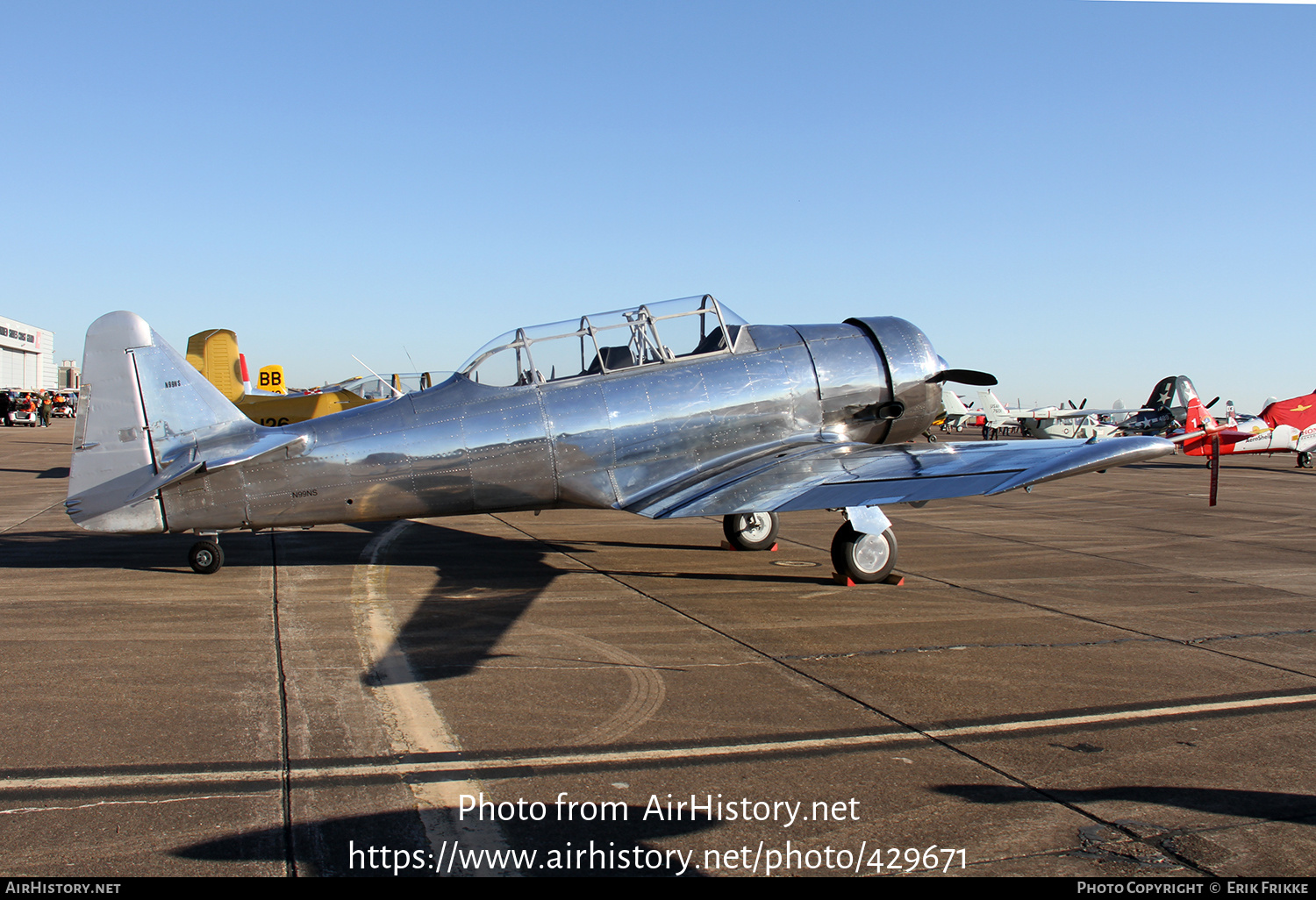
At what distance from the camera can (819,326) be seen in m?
10.3

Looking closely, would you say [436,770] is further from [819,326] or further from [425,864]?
[819,326]

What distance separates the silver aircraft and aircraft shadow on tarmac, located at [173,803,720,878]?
4.50 metres

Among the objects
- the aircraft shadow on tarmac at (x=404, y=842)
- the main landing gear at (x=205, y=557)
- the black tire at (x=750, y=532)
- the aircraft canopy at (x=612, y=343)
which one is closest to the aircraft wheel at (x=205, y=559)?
the main landing gear at (x=205, y=557)

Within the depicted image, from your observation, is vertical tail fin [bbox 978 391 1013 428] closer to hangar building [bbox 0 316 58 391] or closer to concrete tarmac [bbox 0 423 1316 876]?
concrete tarmac [bbox 0 423 1316 876]

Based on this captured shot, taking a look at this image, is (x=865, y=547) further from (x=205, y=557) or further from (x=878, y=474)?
(x=205, y=557)

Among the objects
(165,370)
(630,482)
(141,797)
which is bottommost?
(141,797)

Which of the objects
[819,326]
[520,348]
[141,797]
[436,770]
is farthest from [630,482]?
[141,797]

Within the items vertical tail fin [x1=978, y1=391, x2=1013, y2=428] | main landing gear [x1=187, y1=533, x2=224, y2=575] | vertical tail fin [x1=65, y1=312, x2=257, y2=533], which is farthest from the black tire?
vertical tail fin [x1=978, y1=391, x2=1013, y2=428]

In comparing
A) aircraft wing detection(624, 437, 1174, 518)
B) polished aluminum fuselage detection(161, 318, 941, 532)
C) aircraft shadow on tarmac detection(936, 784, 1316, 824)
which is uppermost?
polished aluminum fuselage detection(161, 318, 941, 532)

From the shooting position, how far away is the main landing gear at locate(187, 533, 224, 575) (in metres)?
8.92

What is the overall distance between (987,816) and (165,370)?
26.5ft

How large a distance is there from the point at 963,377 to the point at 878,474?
312cm

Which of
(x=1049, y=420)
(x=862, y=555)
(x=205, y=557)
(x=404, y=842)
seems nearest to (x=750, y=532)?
(x=862, y=555)

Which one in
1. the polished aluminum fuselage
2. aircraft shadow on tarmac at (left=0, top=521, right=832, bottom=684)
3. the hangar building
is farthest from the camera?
the hangar building
